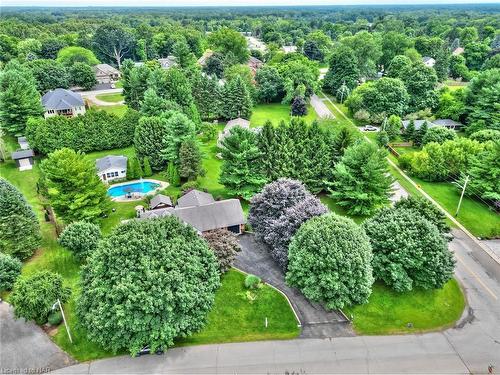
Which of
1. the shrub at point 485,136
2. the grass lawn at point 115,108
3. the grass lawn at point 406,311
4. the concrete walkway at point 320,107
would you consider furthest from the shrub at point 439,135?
the grass lawn at point 115,108

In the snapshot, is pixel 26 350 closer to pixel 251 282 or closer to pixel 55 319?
pixel 55 319

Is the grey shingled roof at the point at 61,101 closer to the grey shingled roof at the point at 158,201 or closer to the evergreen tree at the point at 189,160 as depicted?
the evergreen tree at the point at 189,160

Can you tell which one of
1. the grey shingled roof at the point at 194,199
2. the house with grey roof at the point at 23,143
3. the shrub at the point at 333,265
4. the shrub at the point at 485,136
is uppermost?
the shrub at the point at 333,265

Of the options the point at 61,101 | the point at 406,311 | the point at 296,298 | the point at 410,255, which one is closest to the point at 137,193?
the point at 296,298

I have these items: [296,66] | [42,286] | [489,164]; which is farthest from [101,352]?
[296,66]

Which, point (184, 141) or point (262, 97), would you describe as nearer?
point (184, 141)

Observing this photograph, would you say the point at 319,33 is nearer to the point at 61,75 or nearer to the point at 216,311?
the point at 61,75

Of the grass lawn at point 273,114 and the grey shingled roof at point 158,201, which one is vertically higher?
the grey shingled roof at point 158,201
